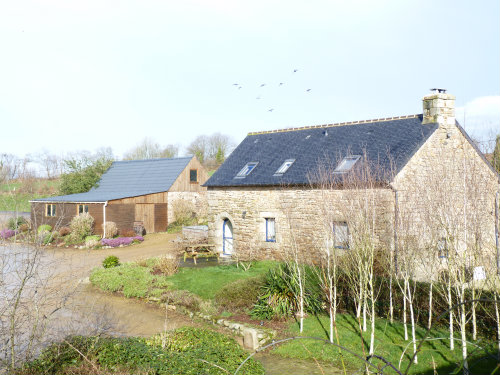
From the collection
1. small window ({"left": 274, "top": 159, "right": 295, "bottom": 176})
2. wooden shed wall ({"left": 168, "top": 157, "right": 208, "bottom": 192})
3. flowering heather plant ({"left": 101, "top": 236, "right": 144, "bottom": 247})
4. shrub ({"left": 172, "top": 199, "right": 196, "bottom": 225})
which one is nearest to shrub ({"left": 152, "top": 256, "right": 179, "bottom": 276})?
small window ({"left": 274, "top": 159, "right": 295, "bottom": 176})

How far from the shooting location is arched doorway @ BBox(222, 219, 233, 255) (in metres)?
22.8

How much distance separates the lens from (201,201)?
36.7m

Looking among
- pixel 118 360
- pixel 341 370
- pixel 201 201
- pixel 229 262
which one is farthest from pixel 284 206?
pixel 201 201

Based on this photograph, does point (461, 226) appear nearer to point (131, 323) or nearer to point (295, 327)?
point (295, 327)

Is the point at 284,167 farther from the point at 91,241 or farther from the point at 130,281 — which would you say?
the point at 91,241

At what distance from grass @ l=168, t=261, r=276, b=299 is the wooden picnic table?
3288 mm

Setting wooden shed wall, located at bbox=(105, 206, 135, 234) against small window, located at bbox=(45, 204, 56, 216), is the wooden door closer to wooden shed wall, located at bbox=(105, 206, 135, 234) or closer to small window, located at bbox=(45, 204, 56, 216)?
wooden shed wall, located at bbox=(105, 206, 135, 234)

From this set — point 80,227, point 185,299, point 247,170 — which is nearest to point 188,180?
point 80,227

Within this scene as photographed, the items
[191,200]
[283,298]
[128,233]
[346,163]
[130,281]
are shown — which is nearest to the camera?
[283,298]

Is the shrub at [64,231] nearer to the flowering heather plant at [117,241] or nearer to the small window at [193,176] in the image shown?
the flowering heather plant at [117,241]

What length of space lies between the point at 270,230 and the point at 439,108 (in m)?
8.91

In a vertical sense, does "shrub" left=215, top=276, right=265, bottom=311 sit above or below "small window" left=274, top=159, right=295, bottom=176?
below

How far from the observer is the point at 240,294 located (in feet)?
45.9

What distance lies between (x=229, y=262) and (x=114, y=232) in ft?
38.9
